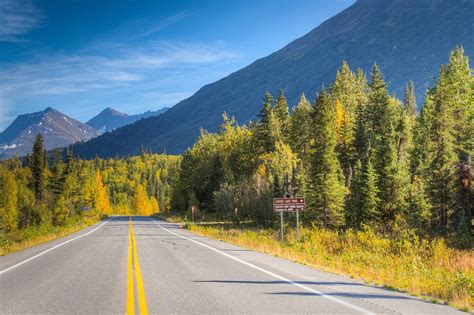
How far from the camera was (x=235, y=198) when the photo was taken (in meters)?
54.9

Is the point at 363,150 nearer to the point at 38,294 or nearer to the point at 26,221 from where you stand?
the point at 38,294

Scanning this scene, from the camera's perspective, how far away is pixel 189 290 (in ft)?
31.1

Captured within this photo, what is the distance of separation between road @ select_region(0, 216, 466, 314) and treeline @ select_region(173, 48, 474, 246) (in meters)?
23.3

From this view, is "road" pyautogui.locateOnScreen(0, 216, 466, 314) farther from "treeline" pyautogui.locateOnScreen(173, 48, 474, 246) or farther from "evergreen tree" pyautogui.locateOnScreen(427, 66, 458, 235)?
"evergreen tree" pyautogui.locateOnScreen(427, 66, 458, 235)

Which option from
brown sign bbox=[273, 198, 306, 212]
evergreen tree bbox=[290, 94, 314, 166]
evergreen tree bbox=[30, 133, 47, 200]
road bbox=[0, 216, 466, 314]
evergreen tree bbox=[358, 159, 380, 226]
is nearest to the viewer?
road bbox=[0, 216, 466, 314]

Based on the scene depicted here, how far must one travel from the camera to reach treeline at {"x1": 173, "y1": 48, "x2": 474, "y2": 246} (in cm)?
3975

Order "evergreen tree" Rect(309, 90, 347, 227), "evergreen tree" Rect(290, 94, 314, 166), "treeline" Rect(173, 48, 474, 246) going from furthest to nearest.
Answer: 1. "evergreen tree" Rect(290, 94, 314, 166)
2. "evergreen tree" Rect(309, 90, 347, 227)
3. "treeline" Rect(173, 48, 474, 246)

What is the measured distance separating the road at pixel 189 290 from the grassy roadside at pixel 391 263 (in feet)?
3.21

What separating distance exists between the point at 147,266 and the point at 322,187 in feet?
106

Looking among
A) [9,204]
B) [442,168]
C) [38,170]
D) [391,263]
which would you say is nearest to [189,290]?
[391,263]

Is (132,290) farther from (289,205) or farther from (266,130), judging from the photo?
(266,130)

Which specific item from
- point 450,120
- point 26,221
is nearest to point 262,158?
point 450,120

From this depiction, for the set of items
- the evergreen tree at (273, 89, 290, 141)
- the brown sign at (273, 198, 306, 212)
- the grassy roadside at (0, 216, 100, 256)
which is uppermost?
the evergreen tree at (273, 89, 290, 141)

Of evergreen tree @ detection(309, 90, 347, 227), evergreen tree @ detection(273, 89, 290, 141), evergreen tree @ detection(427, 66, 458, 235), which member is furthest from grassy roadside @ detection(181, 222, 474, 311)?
evergreen tree @ detection(273, 89, 290, 141)
